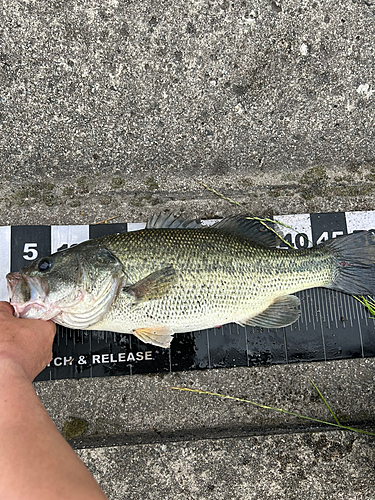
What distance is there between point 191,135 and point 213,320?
1402mm

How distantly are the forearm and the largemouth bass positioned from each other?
0.70 m

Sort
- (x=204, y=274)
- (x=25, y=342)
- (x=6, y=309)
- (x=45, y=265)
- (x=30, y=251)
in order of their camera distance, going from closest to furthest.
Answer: (x=25, y=342) < (x=6, y=309) < (x=45, y=265) < (x=204, y=274) < (x=30, y=251)

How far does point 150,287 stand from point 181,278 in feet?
0.66

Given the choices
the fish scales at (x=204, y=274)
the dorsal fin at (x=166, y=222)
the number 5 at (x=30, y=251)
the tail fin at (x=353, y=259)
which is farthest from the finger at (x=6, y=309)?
the tail fin at (x=353, y=259)

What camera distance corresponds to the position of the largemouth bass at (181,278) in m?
2.07

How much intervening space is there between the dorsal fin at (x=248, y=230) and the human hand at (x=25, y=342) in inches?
50.1

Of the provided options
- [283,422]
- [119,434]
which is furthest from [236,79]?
[119,434]

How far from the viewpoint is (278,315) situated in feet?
7.84

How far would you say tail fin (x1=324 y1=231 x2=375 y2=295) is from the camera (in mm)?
2428

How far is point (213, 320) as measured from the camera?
2.27 m

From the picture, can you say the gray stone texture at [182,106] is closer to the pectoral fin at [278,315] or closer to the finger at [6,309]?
the pectoral fin at [278,315]

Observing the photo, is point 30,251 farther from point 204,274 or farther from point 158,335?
point 204,274

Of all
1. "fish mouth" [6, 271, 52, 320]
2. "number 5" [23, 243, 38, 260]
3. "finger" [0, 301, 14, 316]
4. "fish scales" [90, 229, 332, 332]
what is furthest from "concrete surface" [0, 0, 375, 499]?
"finger" [0, 301, 14, 316]

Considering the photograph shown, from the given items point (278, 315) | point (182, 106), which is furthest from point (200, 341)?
point (182, 106)
